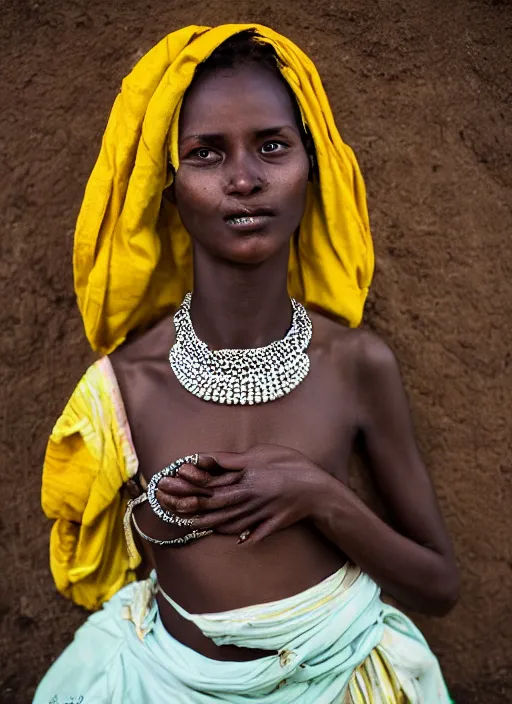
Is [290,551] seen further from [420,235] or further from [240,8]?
[240,8]

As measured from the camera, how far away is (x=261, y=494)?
129cm

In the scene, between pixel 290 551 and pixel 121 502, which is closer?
pixel 290 551

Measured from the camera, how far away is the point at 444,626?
1795 millimetres

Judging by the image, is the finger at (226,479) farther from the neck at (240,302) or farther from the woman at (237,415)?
the neck at (240,302)

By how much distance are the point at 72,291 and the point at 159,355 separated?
369 millimetres

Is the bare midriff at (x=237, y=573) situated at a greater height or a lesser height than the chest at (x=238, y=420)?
lesser

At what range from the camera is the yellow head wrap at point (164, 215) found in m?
1.33

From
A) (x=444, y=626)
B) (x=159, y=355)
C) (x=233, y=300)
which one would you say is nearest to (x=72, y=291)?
(x=159, y=355)

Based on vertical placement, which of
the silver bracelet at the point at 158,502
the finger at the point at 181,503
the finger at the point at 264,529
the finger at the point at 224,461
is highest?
the finger at the point at 224,461

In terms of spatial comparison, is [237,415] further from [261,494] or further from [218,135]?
[218,135]

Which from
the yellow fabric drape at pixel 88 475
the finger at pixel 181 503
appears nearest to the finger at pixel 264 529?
the finger at pixel 181 503

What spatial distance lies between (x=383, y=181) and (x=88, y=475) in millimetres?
838

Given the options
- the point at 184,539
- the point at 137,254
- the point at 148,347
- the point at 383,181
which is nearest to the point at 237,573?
the point at 184,539

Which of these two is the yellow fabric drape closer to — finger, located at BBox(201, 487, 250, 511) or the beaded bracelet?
the beaded bracelet
